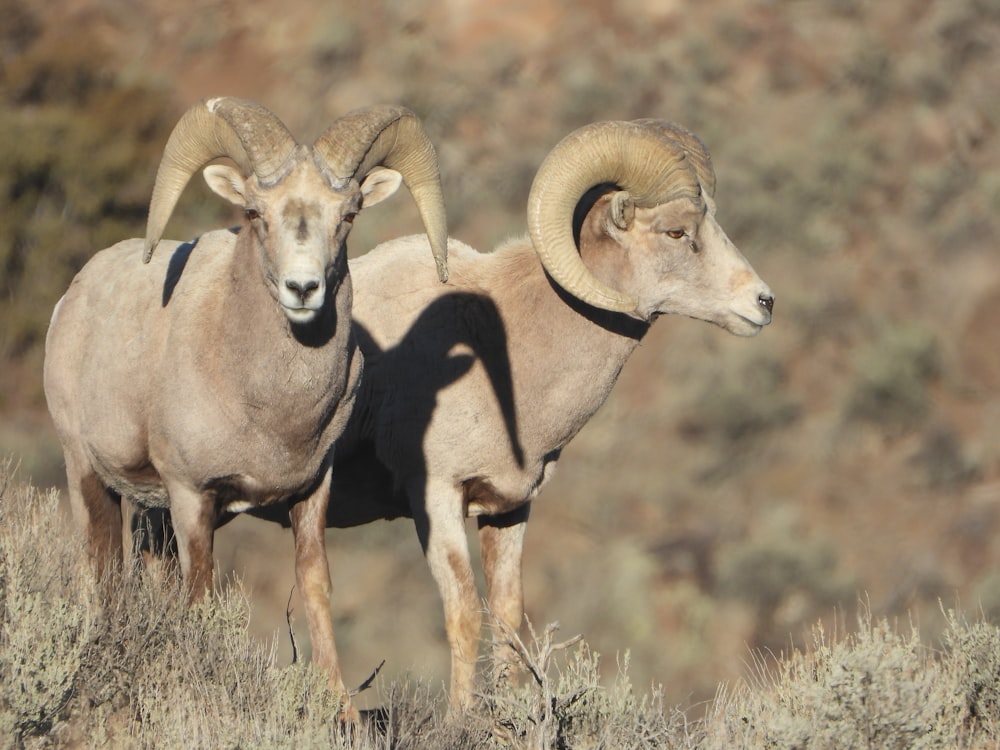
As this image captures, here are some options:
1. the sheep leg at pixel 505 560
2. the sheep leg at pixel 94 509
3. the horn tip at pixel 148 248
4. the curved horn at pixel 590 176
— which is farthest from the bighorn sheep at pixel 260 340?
the sheep leg at pixel 505 560

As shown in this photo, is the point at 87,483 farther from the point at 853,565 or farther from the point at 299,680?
the point at 853,565

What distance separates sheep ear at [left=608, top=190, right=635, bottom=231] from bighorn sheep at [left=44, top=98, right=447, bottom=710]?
107cm

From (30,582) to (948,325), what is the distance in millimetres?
Result: 17255

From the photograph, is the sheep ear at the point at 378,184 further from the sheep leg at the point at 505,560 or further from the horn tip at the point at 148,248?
the sheep leg at the point at 505,560

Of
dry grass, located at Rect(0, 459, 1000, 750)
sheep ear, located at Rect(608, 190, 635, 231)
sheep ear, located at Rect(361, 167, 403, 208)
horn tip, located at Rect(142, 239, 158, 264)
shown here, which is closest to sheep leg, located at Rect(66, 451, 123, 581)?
dry grass, located at Rect(0, 459, 1000, 750)

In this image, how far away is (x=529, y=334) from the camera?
8.73 m

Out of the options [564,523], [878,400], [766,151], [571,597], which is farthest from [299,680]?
[766,151]

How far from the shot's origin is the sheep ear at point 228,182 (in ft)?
24.3

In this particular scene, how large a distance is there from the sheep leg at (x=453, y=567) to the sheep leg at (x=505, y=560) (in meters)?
0.37

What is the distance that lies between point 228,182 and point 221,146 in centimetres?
23

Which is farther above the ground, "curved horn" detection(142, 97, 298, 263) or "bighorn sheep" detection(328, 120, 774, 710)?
"curved horn" detection(142, 97, 298, 263)

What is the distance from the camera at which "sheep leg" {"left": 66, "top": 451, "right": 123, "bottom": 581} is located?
356 inches

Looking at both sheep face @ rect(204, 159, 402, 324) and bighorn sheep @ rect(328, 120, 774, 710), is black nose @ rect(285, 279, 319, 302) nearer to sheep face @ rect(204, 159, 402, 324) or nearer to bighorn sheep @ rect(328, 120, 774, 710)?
sheep face @ rect(204, 159, 402, 324)

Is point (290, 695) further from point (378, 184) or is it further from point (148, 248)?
point (378, 184)
